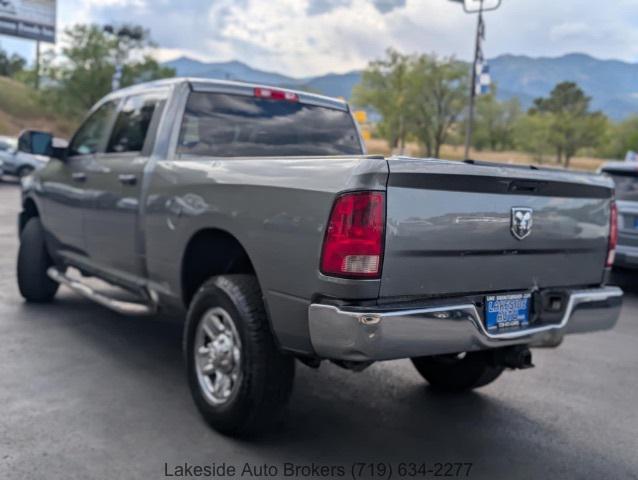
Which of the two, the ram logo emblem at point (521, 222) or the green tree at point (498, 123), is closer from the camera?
the ram logo emblem at point (521, 222)

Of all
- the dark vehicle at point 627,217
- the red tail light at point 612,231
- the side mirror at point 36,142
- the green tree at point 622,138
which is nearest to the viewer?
the red tail light at point 612,231

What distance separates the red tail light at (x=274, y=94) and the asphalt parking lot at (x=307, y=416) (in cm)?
198

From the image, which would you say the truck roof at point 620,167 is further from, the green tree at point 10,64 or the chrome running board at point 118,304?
the green tree at point 10,64

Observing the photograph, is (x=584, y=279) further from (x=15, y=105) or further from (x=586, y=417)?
(x=15, y=105)

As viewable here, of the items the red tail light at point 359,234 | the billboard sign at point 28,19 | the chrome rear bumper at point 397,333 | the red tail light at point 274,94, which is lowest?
the chrome rear bumper at point 397,333

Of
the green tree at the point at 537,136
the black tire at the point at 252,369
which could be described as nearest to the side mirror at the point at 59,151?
the black tire at the point at 252,369

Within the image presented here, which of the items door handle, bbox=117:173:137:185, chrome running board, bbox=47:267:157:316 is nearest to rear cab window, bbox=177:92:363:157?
door handle, bbox=117:173:137:185

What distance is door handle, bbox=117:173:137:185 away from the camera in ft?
15.0

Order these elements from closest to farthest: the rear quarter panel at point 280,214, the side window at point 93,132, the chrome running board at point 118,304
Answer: the rear quarter panel at point 280,214 → the chrome running board at point 118,304 → the side window at point 93,132

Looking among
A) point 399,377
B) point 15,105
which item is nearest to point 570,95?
point 15,105

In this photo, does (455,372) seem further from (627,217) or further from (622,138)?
(622,138)

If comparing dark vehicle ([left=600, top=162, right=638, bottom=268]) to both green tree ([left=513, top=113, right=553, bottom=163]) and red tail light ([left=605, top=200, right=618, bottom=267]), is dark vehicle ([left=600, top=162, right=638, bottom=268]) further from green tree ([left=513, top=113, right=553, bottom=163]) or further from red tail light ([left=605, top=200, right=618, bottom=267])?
green tree ([left=513, top=113, right=553, bottom=163])

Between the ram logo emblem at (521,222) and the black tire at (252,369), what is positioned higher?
the ram logo emblem at (521,222)

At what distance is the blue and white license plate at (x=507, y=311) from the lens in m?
3.32
